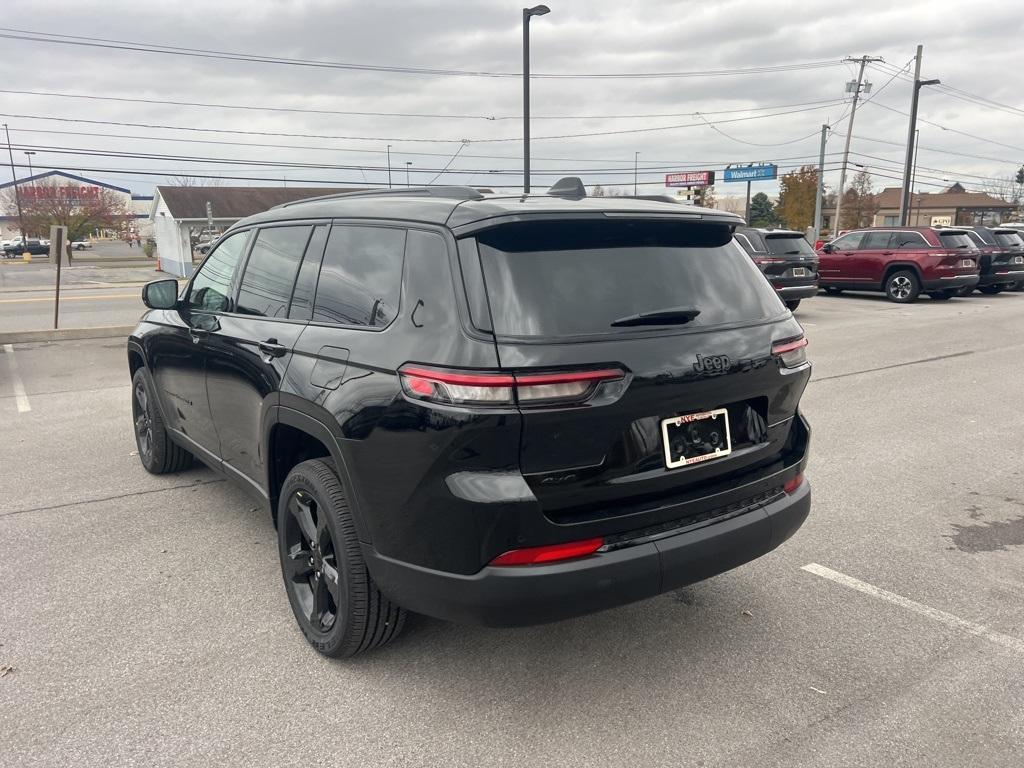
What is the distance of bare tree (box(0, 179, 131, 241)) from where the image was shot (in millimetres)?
73062

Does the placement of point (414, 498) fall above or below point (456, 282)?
below

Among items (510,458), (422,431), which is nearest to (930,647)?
(510,458)

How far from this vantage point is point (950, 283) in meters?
17.1

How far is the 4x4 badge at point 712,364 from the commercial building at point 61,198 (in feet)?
279

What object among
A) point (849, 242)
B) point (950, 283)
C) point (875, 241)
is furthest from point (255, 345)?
point (849, 242)

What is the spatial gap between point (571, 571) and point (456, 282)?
101cm

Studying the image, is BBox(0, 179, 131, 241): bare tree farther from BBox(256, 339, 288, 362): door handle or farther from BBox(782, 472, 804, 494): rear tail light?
BBox(782, 472, 804, 494): rear tail light

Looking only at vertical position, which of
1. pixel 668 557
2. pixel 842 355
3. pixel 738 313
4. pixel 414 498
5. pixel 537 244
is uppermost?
pixel 537 244

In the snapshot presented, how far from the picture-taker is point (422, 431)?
2432mm

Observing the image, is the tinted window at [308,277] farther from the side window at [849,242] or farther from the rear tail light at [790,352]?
the side window at [849,242]

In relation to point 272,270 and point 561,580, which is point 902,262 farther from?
point 561,580

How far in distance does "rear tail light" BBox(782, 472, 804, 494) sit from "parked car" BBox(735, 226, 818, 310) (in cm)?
1170

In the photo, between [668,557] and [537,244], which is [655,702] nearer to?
[668,557]

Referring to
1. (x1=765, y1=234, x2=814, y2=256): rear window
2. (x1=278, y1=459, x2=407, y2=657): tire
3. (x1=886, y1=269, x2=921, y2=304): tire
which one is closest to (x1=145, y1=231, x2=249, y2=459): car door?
(x1=278, y1=459, x2=407, y2=657): tire
